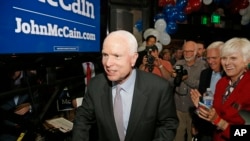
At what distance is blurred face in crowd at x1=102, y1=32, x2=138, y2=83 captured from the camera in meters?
1.54

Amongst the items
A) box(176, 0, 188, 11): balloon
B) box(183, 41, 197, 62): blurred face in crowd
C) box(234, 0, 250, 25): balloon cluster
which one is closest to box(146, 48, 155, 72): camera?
box(183, 41, 197, 62): blurred face in crowd

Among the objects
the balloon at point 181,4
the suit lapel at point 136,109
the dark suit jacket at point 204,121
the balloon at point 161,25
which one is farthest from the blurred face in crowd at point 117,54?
the balloon at point 181,4

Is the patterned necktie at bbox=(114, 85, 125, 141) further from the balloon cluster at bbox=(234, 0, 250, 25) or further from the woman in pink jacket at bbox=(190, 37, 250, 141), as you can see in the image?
the balloon cluster at bbox=(234, 0, 250, 25)

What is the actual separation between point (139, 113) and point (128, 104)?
0.11 metres

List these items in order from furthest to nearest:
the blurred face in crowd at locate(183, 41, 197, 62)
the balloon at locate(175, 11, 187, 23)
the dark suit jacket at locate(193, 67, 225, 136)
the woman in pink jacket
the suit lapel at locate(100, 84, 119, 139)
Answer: the balloon at locate(175, 11, 187, 23) → the blurred face in crowd at locate(183, 41, 197, 62) → the dark suit jacket at locate(193, 67, 225, 136) → the woman in pink jacket → the suit lapel at locate(100, 84, 119, 139)

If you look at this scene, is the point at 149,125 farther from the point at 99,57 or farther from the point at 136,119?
the point at 99,57

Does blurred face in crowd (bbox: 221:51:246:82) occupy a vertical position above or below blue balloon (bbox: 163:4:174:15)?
below

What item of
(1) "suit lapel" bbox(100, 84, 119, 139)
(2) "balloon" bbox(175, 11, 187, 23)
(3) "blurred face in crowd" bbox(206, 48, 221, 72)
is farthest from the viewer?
(2) "balloon" bbox(175, 11, 187, 23)

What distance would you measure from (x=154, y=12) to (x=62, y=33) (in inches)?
153

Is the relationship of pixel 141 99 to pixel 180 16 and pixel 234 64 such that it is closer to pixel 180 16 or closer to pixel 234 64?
pixel 234 64

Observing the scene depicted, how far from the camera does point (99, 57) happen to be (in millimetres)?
3070

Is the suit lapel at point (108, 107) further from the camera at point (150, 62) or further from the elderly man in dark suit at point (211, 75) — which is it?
the camera at point (150, 62)

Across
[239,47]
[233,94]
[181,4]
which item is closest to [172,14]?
[181,4]

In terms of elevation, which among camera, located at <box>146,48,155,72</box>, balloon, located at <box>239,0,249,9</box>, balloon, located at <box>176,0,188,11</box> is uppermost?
balloon, located at <box>239,0,249,9</box>
